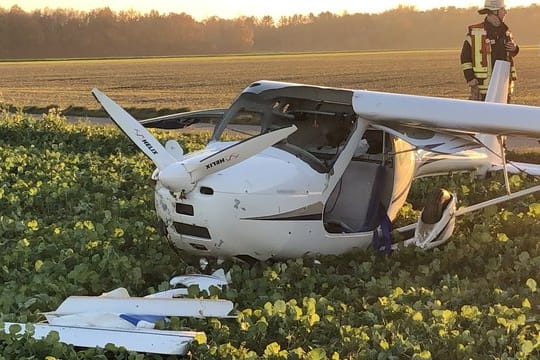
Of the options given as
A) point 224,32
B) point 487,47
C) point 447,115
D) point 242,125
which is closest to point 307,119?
point 242,125

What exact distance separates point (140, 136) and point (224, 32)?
127 meters

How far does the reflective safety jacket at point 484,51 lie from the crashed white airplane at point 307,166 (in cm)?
478

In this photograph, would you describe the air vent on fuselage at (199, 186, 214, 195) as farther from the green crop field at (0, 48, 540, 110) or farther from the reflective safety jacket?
the green crop field at (0, 48, 540, 110)

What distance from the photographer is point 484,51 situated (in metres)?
11.4

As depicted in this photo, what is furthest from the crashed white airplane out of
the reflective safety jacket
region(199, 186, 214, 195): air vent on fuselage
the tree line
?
the tree line

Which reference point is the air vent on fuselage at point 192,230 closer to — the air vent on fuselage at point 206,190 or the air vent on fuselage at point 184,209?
the air vent on fuselage at point 184,209

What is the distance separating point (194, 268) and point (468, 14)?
496 feet

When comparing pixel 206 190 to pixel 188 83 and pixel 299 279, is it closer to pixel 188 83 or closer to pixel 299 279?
pixel 299 279

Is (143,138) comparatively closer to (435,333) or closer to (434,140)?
(434,140)

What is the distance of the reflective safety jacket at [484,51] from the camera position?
439 inches

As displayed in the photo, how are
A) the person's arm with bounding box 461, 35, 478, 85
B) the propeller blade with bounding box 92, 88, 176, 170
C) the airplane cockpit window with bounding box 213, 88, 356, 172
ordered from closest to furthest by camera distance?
the propeller blade with bounding box 92, 88, 176, 170, the airplane cockpit window with bounding box 213, 88, 356, 172, the person's arm with bounding box 461, 35, 478, 85

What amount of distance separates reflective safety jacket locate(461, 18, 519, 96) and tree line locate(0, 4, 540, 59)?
9780 centimetres

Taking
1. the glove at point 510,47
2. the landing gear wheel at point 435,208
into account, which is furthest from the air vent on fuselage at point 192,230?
the glove at point 510,47

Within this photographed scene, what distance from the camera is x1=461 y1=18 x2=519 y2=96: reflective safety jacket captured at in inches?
439
